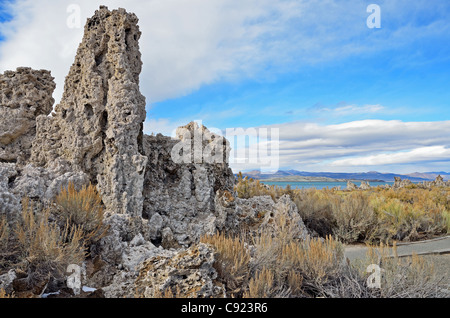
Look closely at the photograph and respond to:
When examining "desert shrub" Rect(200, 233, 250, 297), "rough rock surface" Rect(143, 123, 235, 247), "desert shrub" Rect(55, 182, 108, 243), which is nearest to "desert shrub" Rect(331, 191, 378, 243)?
"rough rock surface" Rect(143, 123, 235, 247)

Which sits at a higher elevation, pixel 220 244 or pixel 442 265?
pixel 220 244

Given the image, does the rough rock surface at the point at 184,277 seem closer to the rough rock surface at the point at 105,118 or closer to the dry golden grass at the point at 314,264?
the dry golden grass at the point at 314,264

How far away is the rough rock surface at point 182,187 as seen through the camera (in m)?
5.54

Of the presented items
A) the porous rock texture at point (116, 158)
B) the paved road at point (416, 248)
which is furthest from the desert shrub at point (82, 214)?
the paved road at point (416, 248)

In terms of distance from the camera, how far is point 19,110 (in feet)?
20.9

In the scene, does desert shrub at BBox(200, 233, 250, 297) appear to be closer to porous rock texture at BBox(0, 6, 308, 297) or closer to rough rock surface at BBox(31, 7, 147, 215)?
porous rock texture at BBox(0, 6, 308, 297)

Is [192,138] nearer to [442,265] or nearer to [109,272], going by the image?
[109,272]

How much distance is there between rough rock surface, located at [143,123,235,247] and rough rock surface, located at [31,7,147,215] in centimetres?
47

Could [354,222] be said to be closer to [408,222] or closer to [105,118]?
[408,222]

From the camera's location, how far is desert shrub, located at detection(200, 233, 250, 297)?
3275 mm

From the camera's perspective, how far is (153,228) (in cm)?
530

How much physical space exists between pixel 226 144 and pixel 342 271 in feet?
12.5

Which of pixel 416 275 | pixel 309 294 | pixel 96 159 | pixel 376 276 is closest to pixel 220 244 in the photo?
pixel 309 294

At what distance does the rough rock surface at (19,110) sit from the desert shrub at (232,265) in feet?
15.7
